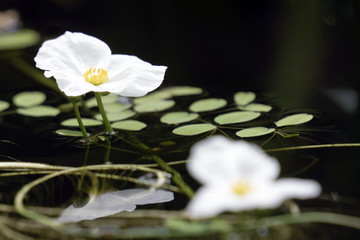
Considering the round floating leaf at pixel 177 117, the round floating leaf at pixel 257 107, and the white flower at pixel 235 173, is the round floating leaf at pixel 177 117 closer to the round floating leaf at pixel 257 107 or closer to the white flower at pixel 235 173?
the round floating leaf at pixel 257 107

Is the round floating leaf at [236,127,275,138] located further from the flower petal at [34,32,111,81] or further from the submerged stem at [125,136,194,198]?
the flower petal at [34,32,111,81]

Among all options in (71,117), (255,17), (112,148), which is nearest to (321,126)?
(112,148)

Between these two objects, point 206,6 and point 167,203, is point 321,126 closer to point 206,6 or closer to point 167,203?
point 167,203

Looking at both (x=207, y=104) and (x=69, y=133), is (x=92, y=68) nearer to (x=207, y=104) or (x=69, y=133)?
(x=69, y=133)

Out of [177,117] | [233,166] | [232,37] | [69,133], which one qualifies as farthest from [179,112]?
[232,37]

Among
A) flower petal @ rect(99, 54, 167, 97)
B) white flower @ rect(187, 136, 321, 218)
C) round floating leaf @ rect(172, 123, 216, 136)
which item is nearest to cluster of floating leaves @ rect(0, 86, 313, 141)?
round floating leaf @ rect(172, 123, 216, 136)
